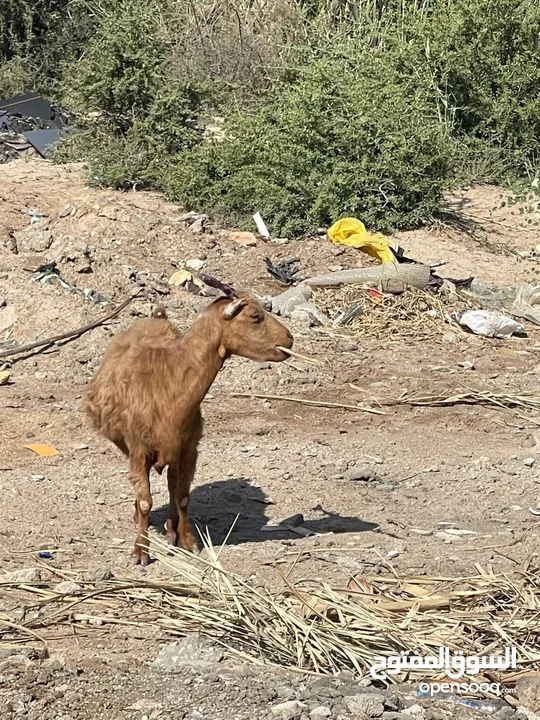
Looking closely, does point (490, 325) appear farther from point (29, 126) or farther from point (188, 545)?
point (29, 126)

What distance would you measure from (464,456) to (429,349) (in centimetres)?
245

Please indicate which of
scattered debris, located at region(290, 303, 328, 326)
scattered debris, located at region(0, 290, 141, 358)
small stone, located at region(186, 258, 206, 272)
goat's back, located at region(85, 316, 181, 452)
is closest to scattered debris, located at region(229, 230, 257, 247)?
small stone, located at region(186, 258, 206, 272)

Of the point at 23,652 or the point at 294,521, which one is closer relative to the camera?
the point at 23,652

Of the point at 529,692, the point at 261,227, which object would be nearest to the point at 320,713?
the point at 529,692

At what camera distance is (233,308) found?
5.80 metres

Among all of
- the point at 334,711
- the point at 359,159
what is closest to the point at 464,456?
the point at 334,711

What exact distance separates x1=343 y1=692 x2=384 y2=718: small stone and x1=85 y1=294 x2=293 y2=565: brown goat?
6.62ft

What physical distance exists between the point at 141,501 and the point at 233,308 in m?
1.13

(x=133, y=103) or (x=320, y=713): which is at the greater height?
(x=320, y=713)

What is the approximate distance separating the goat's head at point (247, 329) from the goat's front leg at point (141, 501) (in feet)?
2.40

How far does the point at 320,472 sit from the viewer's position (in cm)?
761

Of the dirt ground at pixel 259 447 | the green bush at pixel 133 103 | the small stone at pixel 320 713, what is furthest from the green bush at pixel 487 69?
the small stone at pixel 320 713

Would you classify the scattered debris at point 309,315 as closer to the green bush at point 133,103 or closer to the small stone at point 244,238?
the small stone at point 244,238

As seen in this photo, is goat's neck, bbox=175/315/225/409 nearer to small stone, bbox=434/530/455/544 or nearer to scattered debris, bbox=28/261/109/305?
small stone, bbox=434/530/455/544
